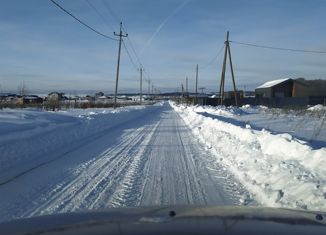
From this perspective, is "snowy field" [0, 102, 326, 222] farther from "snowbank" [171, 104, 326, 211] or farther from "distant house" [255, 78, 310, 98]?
"distant house" [255, 78, 310, 98]

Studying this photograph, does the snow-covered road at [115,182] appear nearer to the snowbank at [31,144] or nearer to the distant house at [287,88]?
the snowbank at [31,144]

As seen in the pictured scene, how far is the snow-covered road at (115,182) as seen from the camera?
7070mm

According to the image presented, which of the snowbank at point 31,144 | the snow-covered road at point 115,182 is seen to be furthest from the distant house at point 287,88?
the snow-covered road at point 115,182

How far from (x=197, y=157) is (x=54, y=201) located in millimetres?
6228

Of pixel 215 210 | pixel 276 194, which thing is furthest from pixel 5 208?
pixel 276 194

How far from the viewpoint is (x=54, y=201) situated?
282 inches

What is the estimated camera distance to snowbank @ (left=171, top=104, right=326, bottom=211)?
6863mm

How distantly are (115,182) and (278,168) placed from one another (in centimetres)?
359

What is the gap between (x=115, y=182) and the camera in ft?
28.7

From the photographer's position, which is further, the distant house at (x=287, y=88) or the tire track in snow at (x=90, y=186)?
the distant house at (x=287, y=88)

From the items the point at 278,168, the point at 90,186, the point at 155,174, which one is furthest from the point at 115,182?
the point at 278,168

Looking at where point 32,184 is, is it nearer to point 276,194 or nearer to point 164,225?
point 276,194

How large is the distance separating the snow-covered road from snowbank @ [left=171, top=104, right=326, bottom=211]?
1.29ft

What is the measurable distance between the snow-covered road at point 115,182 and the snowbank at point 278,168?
39 centimetres
